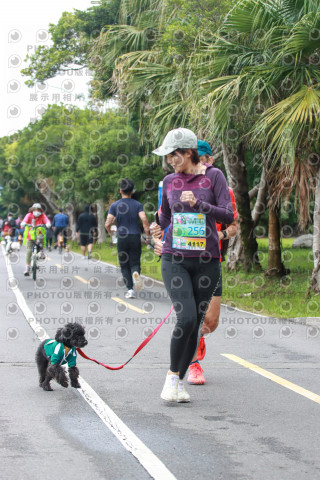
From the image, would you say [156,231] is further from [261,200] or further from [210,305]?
[261,200]

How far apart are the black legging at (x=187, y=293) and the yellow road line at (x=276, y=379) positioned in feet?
3.40

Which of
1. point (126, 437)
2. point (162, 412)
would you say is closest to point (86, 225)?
point (162, 412)

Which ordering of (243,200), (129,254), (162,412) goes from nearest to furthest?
1. (162,412)
2. (129,254)
3. (243,200)

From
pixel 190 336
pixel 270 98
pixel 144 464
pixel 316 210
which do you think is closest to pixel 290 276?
pixel 316 210

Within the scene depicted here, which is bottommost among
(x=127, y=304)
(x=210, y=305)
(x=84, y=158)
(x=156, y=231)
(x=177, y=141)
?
(x=127, y=304)

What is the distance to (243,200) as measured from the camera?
18391mm

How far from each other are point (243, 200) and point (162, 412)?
13291 millimetres

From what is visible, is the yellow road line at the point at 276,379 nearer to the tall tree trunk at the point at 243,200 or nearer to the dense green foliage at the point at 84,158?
the tall tree trunk at the point at 243,200

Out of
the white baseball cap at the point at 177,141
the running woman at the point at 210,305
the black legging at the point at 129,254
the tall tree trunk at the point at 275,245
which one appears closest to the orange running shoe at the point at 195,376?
the running woman at the point at 210,305

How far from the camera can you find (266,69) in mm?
12211

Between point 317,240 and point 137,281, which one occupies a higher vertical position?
point 317,240

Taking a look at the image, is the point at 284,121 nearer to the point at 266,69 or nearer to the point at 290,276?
the point at 266,69

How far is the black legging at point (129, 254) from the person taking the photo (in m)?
13.7

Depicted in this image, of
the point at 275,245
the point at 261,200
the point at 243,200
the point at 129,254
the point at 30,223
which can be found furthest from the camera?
the point at 261,200
